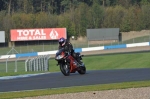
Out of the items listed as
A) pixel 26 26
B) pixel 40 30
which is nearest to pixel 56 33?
pixel 40 30

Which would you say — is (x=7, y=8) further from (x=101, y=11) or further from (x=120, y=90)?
(x=120, y=90)

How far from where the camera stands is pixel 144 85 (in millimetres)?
14250

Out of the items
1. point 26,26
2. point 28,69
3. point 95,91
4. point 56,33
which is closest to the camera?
point 95,91

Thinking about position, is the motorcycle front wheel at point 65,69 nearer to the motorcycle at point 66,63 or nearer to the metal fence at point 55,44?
the motorcycle at point 66,63

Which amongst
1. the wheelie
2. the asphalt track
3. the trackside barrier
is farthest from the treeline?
the asphalt track

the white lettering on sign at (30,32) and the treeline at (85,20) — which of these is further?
the treeline at (85,20)

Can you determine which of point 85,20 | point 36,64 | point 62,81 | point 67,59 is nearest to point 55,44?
point 85,20

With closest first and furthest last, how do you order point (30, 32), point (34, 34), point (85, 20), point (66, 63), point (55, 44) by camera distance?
1. point (66, 63)
2. point (55, 44)
3. point (34, 34)
4. point (30, 32)
5. point (85, 20)

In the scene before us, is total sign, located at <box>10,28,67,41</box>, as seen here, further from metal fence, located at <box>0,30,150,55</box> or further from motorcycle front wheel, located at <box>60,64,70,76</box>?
motorcycle front wheel, located at <box>60,64,70,76</box>

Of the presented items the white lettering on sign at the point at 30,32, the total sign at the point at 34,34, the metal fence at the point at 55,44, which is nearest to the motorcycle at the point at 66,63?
the metal fence at the point at 55,44

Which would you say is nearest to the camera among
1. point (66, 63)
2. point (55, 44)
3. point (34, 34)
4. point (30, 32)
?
point (66, 63)

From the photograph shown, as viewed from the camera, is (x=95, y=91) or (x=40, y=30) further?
(x=40, y=30)

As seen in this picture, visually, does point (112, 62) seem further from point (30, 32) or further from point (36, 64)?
point (30, 32)

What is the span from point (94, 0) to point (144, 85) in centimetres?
10246
